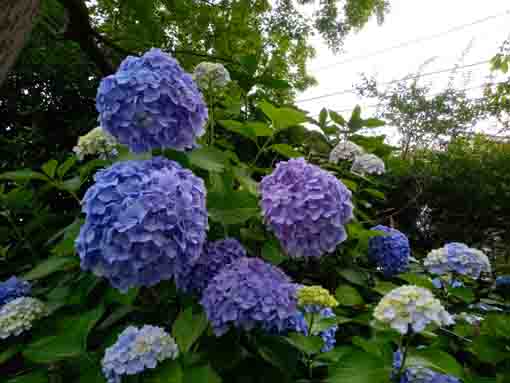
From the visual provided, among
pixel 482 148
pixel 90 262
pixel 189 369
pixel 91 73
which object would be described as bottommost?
pixel 189 369

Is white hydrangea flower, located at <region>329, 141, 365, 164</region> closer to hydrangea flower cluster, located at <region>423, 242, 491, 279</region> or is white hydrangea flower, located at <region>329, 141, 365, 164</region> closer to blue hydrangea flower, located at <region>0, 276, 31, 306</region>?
hydrangea flower cluster, located at <region>423, 242, 491, 279</region>

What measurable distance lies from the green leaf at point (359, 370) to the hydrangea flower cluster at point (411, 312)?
0.07 metres

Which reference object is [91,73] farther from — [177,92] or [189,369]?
[189,369]

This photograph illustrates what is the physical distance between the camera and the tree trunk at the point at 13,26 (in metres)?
0.94

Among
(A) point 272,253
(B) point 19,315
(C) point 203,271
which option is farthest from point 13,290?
(A) point 272,253

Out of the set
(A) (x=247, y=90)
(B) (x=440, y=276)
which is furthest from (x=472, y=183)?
(A) (x=247, y=90)

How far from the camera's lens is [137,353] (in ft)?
1.98

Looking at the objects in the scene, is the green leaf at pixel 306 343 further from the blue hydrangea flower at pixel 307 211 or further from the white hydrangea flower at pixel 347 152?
the white hydrangea flower at pixel 347 152

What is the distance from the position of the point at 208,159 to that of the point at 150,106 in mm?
172

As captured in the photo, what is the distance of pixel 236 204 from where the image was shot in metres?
0.81

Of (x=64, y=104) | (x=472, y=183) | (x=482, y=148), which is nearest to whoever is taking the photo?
(x=64, y=104)

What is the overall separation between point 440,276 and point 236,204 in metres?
0.81

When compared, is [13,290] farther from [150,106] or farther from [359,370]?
[359,370]

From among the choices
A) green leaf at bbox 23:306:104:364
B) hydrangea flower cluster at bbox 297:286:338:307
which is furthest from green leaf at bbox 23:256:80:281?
hydrangea flower cluster at bbox 297:286:338:307
